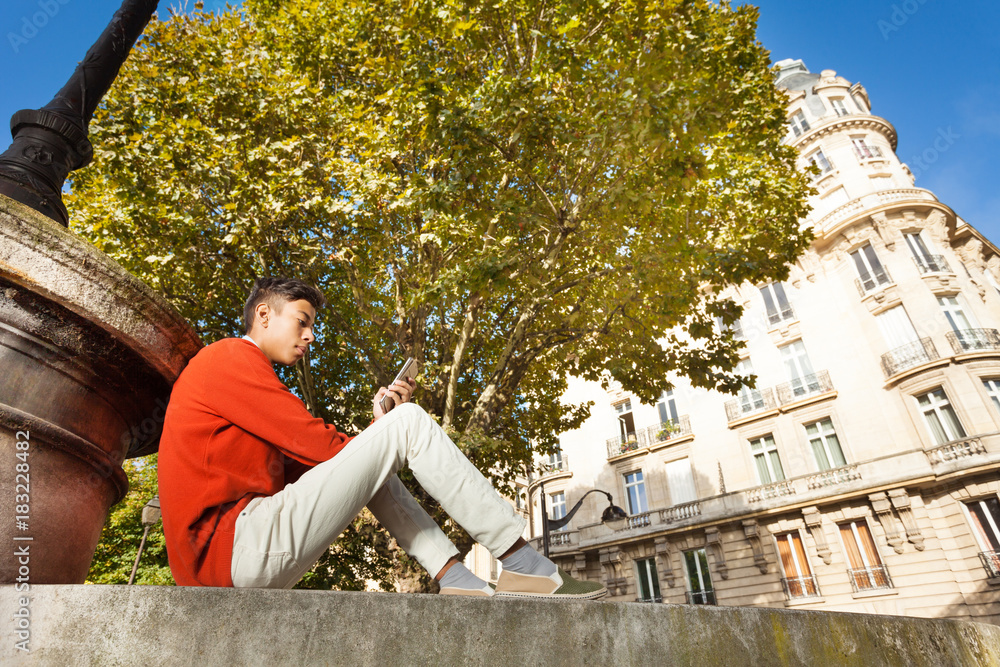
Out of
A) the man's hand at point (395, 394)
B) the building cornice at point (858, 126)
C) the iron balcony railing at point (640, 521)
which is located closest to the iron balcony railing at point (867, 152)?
the building cornice at point (858, 126)

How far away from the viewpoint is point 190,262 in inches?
311

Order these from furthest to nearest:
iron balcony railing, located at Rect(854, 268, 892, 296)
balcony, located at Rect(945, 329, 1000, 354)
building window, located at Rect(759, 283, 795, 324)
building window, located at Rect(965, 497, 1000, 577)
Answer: building window, located at Rect(759, 283, 795, 324)
iron balcony railing, located at Rect(854, 268, 892, 296)
balcony, located at Rect(945, 329, 1000, 354)
building window, located at Rect(965, 497, 1000, 577)

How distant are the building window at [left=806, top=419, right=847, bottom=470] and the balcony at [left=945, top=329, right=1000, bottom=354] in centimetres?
464

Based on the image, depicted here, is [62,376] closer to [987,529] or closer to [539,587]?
[539,587]

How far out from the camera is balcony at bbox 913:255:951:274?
19.6 m

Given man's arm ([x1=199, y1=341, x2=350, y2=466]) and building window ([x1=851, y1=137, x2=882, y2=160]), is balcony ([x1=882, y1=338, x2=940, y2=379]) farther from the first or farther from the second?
man's arm ([x1=199, y1=341, x2=350, y2=466])

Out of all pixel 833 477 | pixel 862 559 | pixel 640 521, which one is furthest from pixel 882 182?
pixel 640 521

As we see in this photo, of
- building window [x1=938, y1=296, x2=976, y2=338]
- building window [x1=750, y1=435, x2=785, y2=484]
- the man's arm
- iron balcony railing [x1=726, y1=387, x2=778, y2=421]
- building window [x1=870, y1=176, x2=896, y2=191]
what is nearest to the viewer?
the man's arm

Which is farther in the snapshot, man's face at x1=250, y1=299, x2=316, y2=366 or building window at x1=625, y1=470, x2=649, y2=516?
building window at x1=625, y1=470, x2=649, y2=516

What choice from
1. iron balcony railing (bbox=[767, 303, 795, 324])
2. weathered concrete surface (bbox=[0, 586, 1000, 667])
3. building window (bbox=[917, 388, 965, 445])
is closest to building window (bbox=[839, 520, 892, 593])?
building window (bbox=[917, 388, 965, 445])

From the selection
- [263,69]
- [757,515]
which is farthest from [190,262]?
[757,515]

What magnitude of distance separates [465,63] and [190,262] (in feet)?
16.8

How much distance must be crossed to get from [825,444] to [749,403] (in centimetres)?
315

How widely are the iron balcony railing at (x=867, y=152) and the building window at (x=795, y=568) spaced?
16.6 metres
